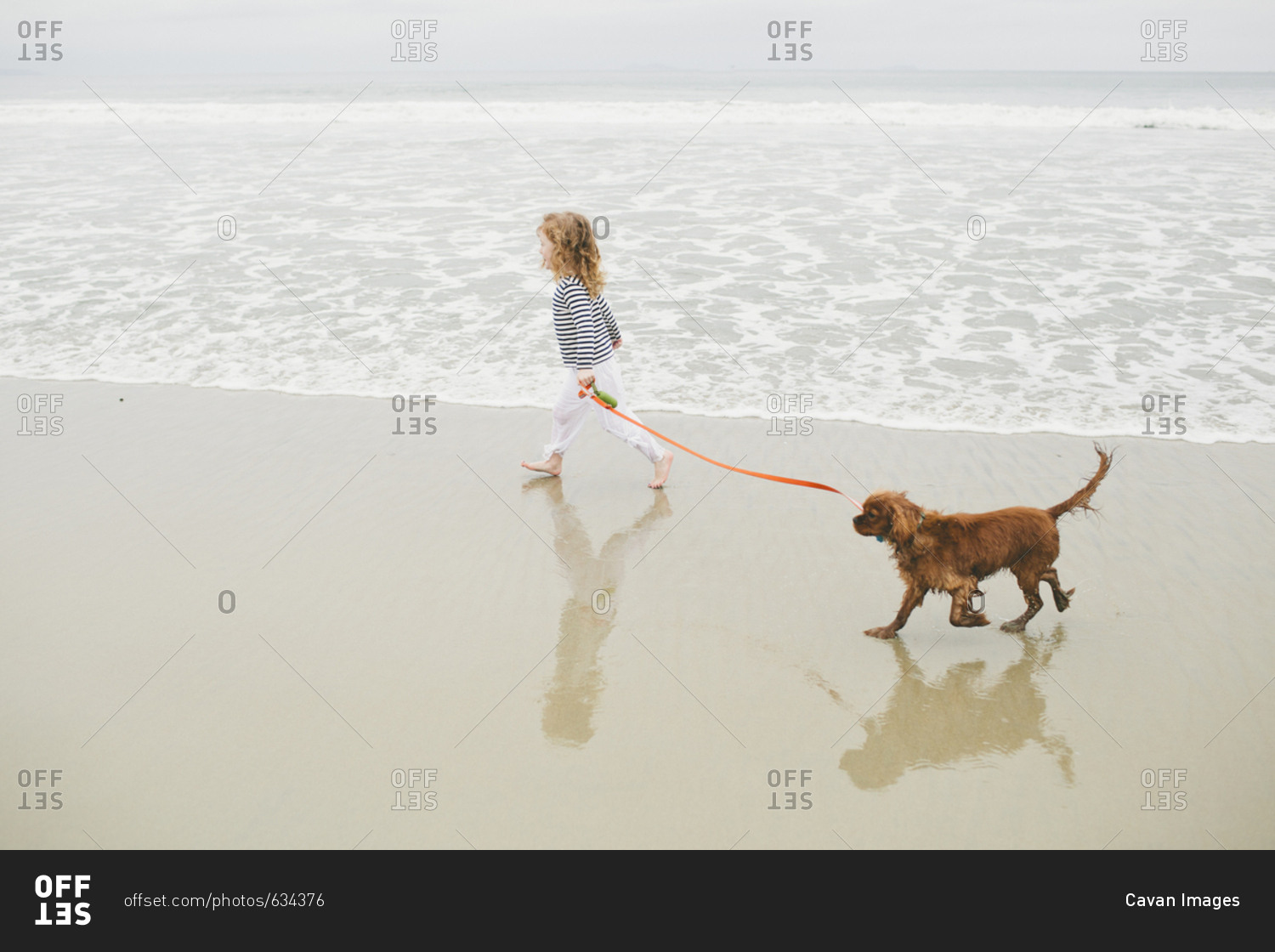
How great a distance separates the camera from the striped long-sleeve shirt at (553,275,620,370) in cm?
582

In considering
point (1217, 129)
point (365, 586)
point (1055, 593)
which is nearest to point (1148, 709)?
point (1055, 593)

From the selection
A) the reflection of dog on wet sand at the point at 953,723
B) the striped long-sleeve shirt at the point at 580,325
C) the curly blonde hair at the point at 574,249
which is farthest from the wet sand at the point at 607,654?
the curly blonde hair at the point at 574,249

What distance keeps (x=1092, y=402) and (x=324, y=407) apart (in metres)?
6.13

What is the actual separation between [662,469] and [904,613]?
87.9 inches

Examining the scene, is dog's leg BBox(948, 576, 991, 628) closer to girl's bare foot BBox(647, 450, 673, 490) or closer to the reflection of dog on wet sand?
the reflection of dog on wet sand

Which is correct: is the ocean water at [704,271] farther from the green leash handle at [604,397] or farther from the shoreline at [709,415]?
the green leash handle at [604,397]

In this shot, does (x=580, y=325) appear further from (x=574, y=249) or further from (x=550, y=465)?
(x=550, y=465)

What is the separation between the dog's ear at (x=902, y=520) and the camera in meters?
4.10

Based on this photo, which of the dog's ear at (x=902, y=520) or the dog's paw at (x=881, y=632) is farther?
the dog's paw at (x=881, y=632)

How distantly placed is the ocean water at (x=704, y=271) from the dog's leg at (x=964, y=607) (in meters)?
2.97

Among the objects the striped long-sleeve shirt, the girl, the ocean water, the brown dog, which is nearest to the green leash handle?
the girl

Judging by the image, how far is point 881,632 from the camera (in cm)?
443

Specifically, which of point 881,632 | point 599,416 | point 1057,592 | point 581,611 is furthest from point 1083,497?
point 599,416

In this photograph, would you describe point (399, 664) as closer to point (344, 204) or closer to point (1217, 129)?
point (344, 204)
